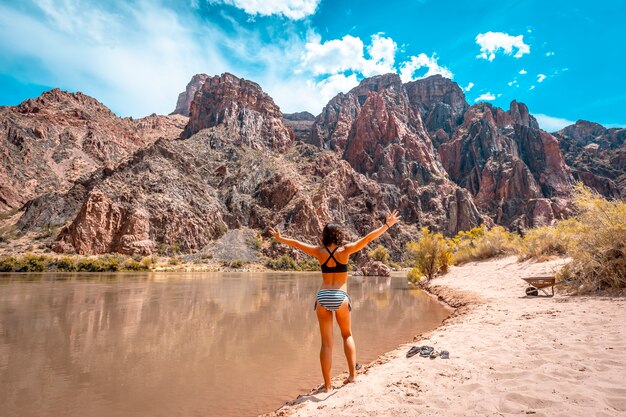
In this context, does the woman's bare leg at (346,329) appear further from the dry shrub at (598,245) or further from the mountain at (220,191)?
the mountain at (220,191)

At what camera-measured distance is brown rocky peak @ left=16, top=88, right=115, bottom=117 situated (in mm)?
152125

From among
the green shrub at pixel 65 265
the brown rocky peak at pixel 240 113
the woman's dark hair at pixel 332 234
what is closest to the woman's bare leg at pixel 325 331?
the woman's dark hair at pixel 332 234

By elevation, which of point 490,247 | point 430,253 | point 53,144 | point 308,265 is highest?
point 53,144

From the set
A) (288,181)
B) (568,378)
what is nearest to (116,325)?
(568,378)

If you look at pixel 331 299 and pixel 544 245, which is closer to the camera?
pixel 331 299

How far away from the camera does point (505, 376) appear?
5477 millimetres

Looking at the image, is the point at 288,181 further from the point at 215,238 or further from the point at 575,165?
the point at 575,165

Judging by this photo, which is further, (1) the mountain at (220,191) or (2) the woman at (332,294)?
(1) the mountain at (220,191)

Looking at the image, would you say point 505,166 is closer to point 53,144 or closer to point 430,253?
point 430,253

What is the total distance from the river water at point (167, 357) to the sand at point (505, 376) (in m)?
1.62

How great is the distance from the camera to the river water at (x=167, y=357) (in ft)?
21.0

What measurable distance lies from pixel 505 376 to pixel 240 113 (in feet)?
552

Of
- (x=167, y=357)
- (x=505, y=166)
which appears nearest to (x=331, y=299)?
(x=167, y=357)

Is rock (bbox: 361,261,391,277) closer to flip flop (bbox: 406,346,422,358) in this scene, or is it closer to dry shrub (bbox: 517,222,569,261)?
dry shrub (bbox: 517,222,569,261)
